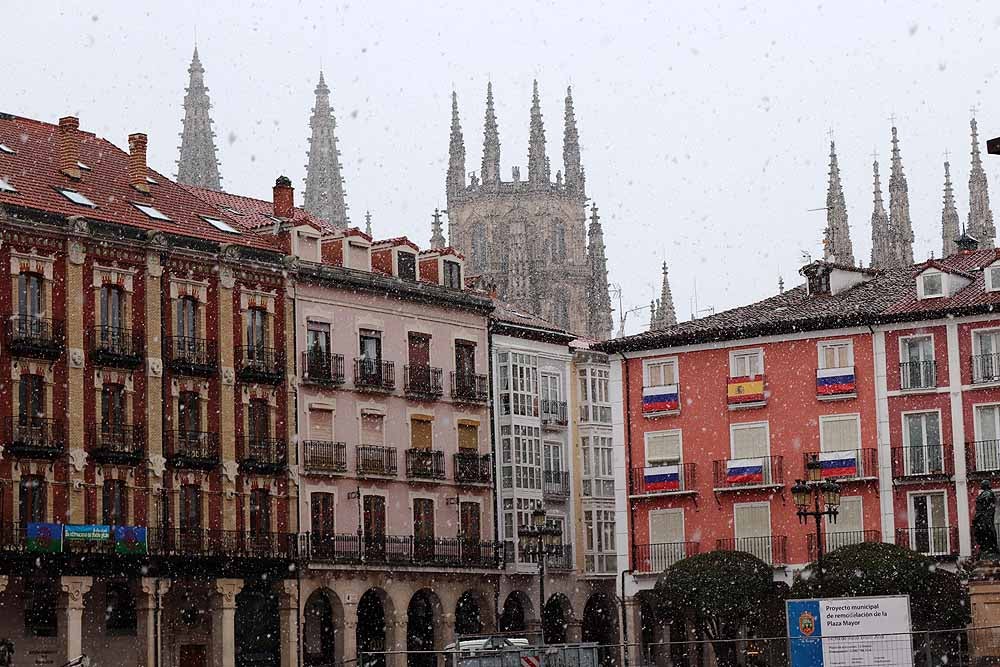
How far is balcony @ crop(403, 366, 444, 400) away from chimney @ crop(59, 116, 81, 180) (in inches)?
530

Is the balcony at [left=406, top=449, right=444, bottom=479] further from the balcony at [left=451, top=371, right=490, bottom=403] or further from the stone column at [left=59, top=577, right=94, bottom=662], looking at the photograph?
the stone column at [left=59, top=577, right=94, bottom=662]

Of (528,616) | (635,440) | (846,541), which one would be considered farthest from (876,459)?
(528,616)

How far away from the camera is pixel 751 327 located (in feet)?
229

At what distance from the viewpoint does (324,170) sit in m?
174

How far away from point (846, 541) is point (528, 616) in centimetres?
1629

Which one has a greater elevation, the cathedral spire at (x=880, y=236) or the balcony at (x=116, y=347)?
the cathedral spire at (x=880, y=236)

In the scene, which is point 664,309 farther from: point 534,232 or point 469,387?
point 469,387

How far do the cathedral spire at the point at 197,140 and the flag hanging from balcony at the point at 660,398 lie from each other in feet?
275

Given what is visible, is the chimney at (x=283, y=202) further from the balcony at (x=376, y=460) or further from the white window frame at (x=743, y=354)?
the white window frame at (x=743, y=354)

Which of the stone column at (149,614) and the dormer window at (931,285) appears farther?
the dormer window at (931,285)

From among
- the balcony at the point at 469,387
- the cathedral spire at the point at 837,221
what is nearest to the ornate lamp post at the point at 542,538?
the balcony at the point at 469,387

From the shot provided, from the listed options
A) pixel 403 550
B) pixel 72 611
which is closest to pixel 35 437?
pixel 72 611

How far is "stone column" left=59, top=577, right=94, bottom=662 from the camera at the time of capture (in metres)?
60.9

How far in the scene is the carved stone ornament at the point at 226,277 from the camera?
68.7m
